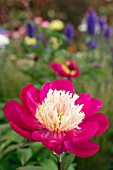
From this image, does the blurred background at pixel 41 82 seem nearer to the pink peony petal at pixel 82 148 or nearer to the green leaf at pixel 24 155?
the green leaf at pixel 24 155

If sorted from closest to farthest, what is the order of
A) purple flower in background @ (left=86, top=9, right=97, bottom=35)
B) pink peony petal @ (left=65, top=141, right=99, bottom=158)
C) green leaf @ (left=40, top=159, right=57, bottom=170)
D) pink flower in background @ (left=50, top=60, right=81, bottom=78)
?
1. pink peony petal @ (left=65, top=141, right=99, bottom=158)
2. green leaf @ (left=40, top=159, right=57, bottom=170)
3. pink flower in background @ (left=50, top=60, right=81, bottom=78)
4. purple flower in background @ (left=86, top=9, right=97, bottom=35)

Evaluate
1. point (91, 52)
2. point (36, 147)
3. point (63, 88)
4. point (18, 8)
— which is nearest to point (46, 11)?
point (18, 8)

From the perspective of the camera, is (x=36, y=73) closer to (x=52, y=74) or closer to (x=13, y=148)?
(x=52, y=74)

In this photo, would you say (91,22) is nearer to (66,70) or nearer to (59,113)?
(66,70)

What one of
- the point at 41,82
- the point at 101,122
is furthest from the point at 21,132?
the point at 41,82

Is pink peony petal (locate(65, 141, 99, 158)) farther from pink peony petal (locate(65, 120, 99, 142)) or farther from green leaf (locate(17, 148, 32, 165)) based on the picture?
green leaf (locate(17, 148, 32, 165))

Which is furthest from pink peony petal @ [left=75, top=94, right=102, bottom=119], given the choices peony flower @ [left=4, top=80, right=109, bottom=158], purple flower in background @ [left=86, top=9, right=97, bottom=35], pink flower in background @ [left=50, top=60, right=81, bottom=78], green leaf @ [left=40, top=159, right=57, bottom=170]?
purple flower in background @ [left=86, top=9, right=97, bottom=35]
